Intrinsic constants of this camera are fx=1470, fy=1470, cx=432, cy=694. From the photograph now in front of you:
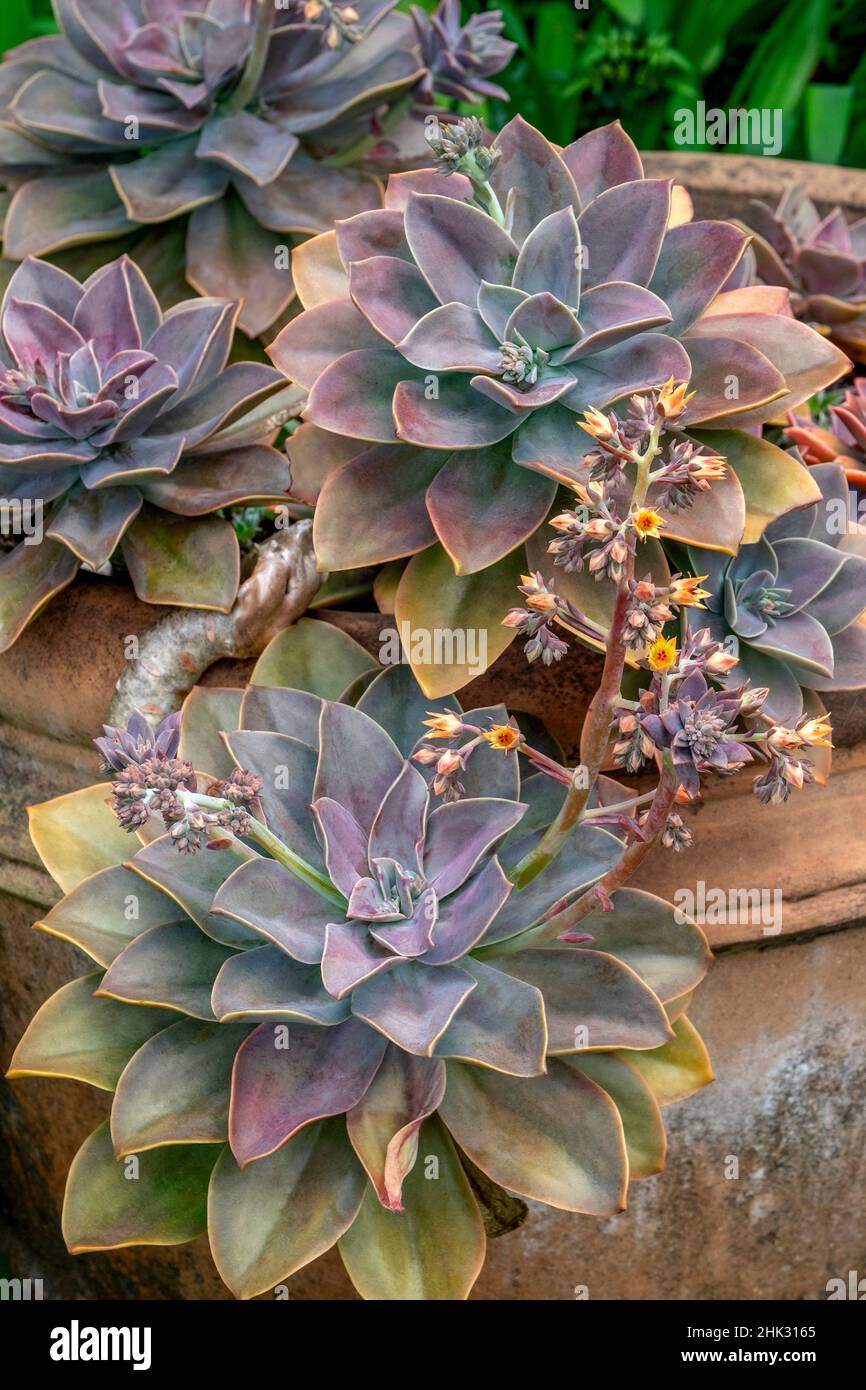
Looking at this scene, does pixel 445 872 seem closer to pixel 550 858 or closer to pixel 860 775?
pixel 550 858

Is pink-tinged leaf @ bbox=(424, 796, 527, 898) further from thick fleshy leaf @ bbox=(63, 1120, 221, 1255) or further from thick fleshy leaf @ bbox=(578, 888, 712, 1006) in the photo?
thick fleshy leaf @ bbox=(63, 1120, 221, 1255)

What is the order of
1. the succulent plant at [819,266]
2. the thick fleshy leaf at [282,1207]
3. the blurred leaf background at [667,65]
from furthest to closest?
the blurred leaf background at [667,65] < the succulent plant at [819,266] < the thick fleshy leaf at [282,1207]

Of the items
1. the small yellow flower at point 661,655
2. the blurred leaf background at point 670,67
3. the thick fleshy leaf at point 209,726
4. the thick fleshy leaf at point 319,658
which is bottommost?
the thick fleshy leaf at point 209,726

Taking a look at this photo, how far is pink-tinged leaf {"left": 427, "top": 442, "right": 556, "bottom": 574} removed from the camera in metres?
0.90

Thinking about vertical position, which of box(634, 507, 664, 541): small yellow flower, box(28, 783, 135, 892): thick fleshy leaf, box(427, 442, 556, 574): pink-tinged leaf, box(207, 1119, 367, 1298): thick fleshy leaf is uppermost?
box(634, 507, 664, 541): small yellow flower

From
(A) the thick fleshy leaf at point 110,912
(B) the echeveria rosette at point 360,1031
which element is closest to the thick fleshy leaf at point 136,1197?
(B) the echeveria rosette at point 360,1031

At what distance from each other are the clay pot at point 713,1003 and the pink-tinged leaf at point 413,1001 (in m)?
0.22

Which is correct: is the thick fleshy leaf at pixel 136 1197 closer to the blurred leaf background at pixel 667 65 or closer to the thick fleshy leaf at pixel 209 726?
the thick fleshy leaf at pixel 209 726

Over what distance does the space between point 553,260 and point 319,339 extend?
16cm

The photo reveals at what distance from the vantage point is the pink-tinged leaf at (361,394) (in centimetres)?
92

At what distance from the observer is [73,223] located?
1.26 metres

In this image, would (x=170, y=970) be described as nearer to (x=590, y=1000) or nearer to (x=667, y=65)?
(x=590, y=1000)

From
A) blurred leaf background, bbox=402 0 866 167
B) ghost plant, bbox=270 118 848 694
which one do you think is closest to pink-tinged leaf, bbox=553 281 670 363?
ghost plant, bbox=270 118 848 694
